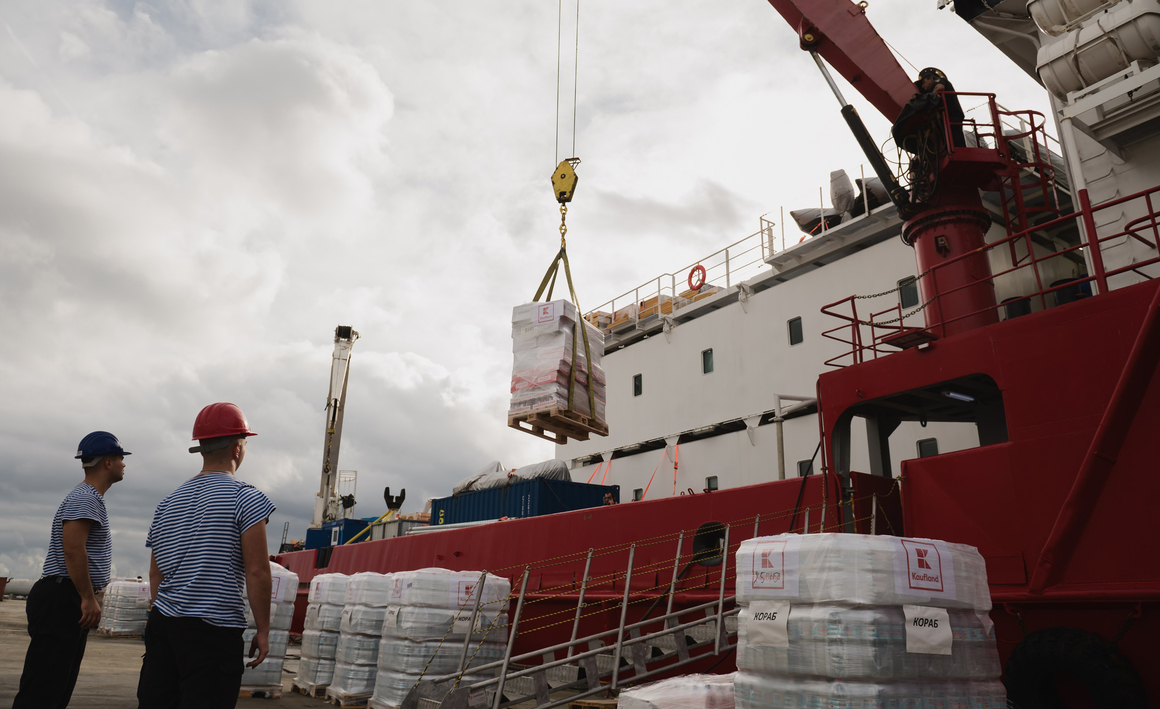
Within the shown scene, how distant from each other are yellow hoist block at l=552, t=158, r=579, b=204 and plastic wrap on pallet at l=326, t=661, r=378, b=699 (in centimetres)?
688

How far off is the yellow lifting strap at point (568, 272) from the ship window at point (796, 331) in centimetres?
601

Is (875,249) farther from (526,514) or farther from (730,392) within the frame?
(526,514)

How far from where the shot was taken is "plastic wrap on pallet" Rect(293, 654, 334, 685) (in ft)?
28.9

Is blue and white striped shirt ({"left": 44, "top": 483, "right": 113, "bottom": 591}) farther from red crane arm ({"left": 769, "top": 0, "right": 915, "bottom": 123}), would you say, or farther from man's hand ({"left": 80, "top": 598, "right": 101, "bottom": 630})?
red crane arm ({"left": 769, "top": 0, "right": 915, "bottom": 123})

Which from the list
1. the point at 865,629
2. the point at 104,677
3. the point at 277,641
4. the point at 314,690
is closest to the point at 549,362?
the point at 277,641

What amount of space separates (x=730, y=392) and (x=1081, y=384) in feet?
32.0

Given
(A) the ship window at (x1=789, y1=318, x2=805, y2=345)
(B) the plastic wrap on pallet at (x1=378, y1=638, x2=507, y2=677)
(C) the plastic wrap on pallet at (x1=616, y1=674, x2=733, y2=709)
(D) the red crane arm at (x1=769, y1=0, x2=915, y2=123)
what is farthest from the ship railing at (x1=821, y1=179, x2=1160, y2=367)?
(B) the plastic wrap on pallet at (x1=378, y1=638, x2=507, y2=677)

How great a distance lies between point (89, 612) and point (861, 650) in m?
4.10

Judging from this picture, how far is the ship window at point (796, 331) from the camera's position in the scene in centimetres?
1483

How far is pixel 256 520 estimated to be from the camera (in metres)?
3.22

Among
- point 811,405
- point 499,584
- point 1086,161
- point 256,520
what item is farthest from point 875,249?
point 256,520

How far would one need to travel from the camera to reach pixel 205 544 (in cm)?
316

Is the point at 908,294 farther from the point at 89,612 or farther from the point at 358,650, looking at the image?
the point at 89,612

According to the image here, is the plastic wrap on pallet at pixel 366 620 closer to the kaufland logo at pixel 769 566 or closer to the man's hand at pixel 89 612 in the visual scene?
the man's hand at pixel 89 612
